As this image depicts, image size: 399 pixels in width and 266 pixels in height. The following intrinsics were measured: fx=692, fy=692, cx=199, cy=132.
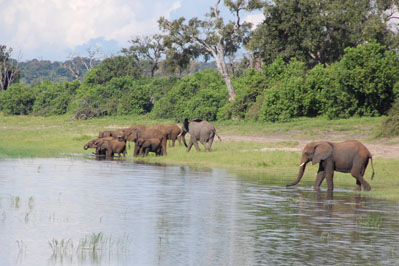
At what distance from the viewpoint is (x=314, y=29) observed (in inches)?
1784

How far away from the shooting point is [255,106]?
147ft

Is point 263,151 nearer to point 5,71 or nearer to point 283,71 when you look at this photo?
point 283,71

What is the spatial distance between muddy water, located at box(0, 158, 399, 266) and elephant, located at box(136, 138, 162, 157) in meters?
7.80

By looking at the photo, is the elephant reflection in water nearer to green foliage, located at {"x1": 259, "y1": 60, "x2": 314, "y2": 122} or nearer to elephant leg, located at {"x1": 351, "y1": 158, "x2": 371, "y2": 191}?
elephant leg, located at {"x1": 351, "y1": 158, "x2": 371, "y2": 191}

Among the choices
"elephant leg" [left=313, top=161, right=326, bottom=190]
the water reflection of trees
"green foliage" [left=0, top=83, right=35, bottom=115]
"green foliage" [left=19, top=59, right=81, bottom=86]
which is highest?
"green foliage" [left=19, top=59, right=81, bottom=86]

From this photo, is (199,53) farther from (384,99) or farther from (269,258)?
Answer: (269,258)

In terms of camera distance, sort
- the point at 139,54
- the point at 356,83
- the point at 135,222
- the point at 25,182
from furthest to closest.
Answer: the point at 139,54
the point at 356,83
the point at 25,182
the point at 135,222

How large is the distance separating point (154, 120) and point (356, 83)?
22.1m

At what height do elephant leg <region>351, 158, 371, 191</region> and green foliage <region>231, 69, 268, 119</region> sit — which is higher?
green foliage <region>231, 69, 268, 119</region>

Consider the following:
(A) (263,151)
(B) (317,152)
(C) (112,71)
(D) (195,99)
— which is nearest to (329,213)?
(B) (317,152)

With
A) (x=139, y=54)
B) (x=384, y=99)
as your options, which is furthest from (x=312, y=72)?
(x=139, y=54)

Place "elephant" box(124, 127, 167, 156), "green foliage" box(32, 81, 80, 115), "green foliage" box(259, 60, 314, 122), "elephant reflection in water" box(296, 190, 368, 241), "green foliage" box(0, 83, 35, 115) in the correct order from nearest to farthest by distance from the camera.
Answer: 1. "elephant reflection in water" box(296, 190, 368, 241)
2. "elephant" box(124, 127, 167, 156)
3. "green foliage" box(259, 60, 314, 122)
4. "green foliage" box(32, 81, 80, 115)
5. "green foliage" box(0, 83, 35, 115)

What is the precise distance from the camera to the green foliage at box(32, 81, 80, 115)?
69000mm

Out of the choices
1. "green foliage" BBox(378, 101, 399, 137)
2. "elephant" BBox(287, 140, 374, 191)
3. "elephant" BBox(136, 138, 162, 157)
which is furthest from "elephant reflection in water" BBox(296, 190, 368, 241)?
"green foliage" BBox(378, 101, 399, 137)
